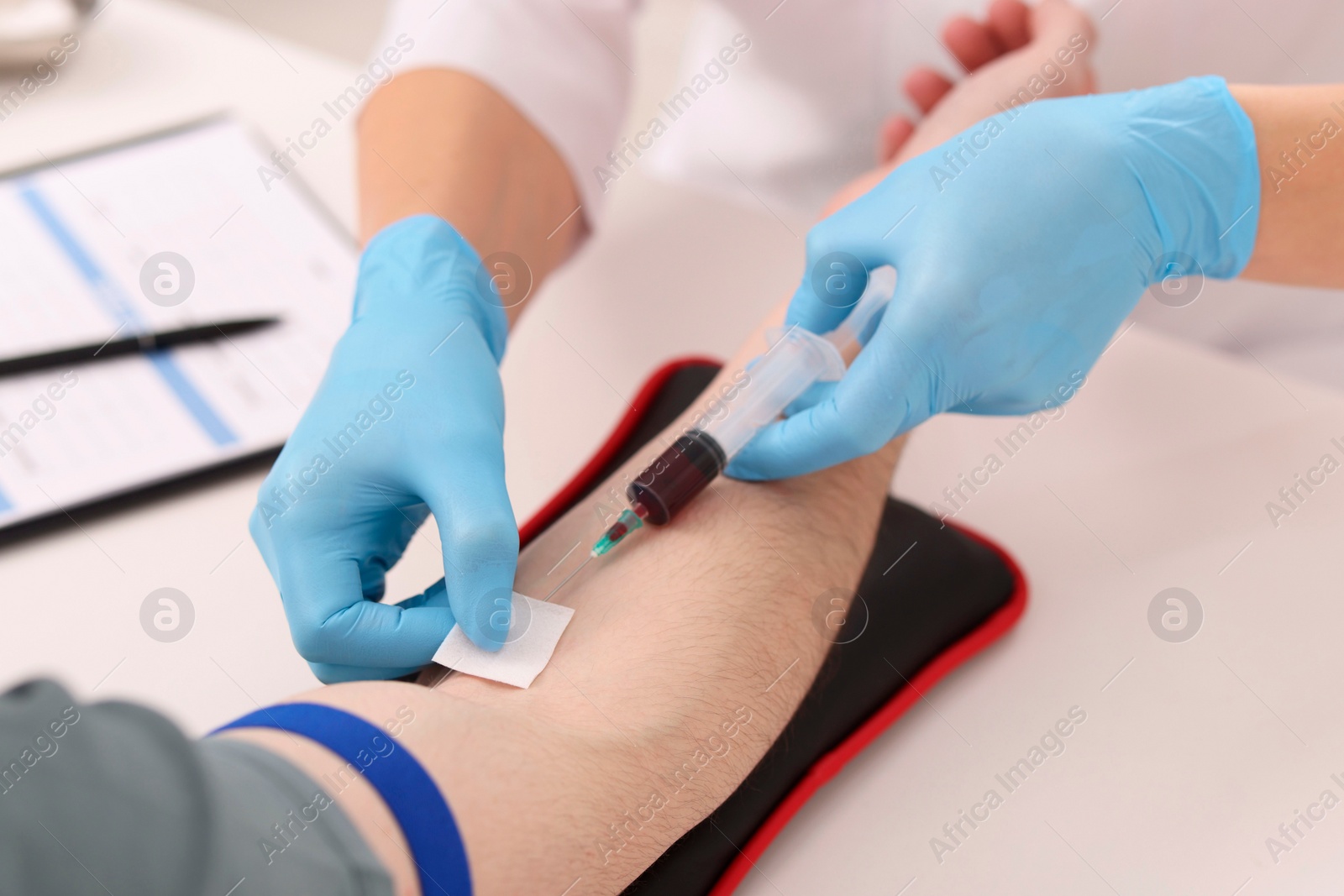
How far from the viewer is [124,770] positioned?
0.42 meters

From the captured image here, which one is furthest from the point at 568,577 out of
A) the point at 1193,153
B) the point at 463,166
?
the point at 1193,153

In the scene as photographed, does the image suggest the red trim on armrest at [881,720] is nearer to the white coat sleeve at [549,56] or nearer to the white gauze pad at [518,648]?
the white gauze pad at [518,648]

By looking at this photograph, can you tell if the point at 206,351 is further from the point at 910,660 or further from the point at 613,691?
the point at 910,660

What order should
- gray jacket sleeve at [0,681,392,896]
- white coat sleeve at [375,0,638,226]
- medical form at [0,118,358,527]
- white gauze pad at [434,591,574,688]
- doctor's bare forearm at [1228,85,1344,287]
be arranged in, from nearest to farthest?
1. gray jacket sleeve at [0,681,392,896]
2. white gauze pad at [434,591,574,688]
3. doctor's bare forearm at [1228,85,1344,287]
4. medical form at [0,118,358,527]
5. white coat sleeve at [375,0,638,226]

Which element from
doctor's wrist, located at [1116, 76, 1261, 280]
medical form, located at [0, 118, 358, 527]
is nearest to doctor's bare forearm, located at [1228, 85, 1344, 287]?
doctor's wrist, located at [1116, 76, 1261, 280]

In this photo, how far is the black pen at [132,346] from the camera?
1.23m

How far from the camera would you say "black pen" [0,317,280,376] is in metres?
1.23

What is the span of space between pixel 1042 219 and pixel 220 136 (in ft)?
4.66

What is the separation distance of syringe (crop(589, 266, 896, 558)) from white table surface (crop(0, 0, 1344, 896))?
12.1 inches

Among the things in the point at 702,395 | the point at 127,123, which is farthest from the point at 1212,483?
the point at 127,123

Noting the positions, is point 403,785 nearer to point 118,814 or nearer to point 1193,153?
point 118,814

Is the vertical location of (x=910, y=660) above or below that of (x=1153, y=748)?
below

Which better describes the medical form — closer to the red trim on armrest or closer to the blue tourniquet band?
the blue tourniquet band

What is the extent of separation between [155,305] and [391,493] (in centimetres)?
69
